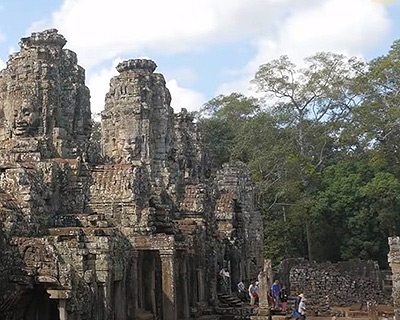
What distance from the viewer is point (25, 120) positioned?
55.7ft

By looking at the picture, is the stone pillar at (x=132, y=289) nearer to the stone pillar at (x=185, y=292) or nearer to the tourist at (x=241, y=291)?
the stone pillar at (x=185, y=292)

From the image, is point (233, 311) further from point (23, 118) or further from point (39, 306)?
point (39, 306)

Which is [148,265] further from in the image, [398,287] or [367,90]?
[367,90]

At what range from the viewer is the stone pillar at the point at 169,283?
1642 centimetres

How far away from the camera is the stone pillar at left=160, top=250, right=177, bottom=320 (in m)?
16.4

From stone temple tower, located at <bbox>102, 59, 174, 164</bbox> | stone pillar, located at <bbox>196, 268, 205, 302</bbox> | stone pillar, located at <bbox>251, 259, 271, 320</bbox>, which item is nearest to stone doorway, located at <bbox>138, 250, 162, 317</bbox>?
stone pillar, located at <bbox>251, 259, 271, 320</bbox>

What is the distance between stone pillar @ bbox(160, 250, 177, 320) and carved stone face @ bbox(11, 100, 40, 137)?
4.75m

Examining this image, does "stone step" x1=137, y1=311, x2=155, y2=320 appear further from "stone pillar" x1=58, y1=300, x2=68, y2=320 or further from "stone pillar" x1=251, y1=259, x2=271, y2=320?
"stone pillar" x1=58, y1=300, x2=68, y2=320

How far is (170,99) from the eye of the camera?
23.1m

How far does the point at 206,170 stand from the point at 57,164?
43.8ft

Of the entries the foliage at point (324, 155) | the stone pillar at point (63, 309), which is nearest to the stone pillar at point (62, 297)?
the stone pillar at point (63, 309)

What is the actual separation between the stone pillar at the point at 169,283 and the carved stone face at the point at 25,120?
475 centimetres

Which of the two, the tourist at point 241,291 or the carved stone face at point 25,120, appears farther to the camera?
the tourist at point 241,291

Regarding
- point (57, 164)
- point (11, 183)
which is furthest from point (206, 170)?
point (11, 183)
